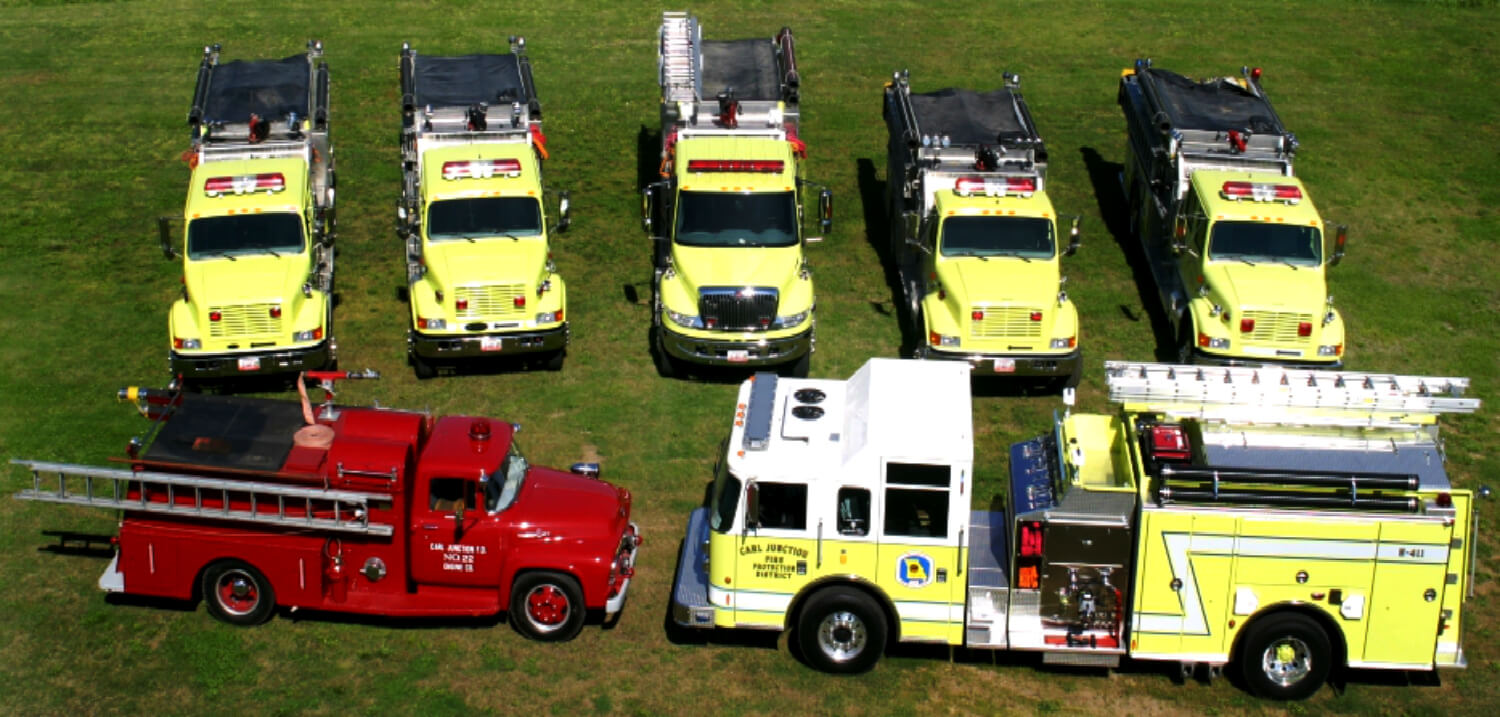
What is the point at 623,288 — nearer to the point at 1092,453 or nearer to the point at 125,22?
the point at 1092,453

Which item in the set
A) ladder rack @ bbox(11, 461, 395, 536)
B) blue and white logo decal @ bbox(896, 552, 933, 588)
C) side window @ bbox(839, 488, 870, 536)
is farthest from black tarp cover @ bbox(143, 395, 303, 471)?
blue and white logo decal @ bbox(896, 552, 933, 588)

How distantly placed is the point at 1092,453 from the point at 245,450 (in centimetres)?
879

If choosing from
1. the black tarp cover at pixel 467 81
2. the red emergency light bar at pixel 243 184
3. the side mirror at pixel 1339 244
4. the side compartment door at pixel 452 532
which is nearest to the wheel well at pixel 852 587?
the side compartment door at pixel 452 532

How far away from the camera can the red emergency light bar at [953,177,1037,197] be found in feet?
76.3

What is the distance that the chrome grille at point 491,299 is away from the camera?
2172 centimetres

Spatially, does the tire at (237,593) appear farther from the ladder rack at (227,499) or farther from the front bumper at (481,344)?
the front bumper at (481,344)

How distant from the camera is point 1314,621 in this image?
15.2 meters

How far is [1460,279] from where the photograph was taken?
2633 cm

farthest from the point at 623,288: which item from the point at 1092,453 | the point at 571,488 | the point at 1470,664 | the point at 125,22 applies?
the point at 125,22

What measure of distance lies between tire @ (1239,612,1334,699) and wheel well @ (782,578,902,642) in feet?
11.2

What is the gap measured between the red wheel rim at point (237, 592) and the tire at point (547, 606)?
273 centimetres

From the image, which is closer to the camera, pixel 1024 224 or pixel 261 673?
pixel 261 673

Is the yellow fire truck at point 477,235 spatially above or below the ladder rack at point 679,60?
below

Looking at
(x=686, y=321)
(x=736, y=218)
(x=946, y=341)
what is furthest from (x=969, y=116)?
(x=686, y=321)
